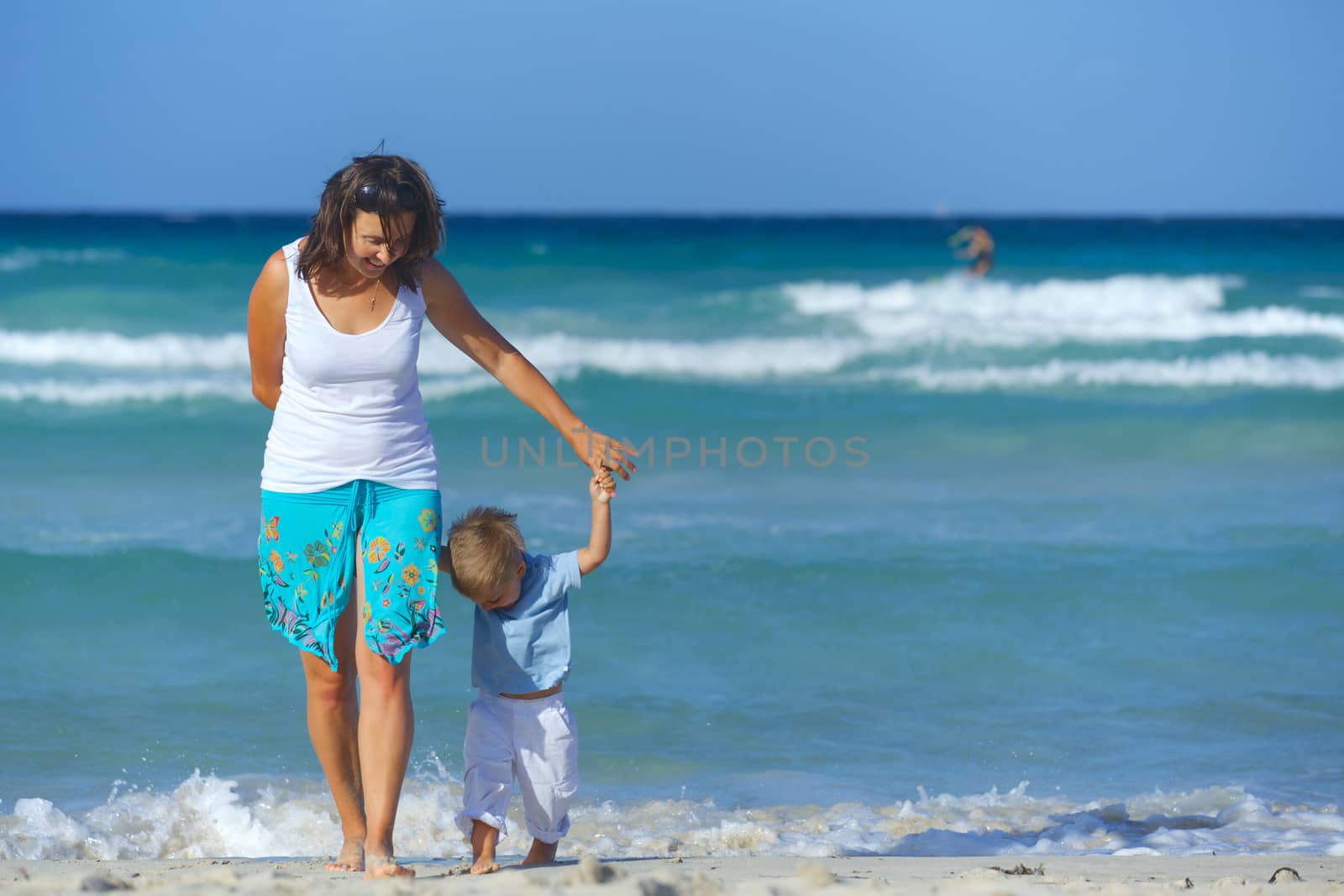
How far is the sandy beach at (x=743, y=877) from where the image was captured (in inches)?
95.7

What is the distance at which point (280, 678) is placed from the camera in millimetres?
4695

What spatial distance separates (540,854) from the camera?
3006 mm

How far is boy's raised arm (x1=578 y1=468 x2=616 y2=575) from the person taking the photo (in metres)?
2.92

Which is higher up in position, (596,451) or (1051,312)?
(1051,312)

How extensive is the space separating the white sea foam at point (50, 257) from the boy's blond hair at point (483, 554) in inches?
772

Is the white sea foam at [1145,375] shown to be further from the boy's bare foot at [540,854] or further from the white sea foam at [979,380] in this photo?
the boy's bare foot at [540,854]

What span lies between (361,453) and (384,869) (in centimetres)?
86

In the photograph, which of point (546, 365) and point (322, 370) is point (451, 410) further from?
point (322, 370)

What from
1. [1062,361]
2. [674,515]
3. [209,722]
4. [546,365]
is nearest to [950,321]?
[1062,361]

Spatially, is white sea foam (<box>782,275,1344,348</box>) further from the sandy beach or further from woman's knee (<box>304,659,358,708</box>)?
woman's knee (<box>304,659,358,708</box>)

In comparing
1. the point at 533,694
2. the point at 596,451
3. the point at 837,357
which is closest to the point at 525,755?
the point at 533,694

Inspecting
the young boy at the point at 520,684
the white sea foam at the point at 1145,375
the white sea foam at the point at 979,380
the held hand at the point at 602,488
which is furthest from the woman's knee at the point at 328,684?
the white sea foam at the point at 1145,375

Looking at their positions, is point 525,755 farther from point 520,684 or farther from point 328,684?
point 328,684

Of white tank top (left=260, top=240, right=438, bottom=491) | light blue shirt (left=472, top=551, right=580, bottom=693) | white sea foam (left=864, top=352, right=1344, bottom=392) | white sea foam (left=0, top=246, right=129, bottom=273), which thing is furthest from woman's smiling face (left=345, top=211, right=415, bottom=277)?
white sea foam (left=0, top=246, right=129, bottom=273)
